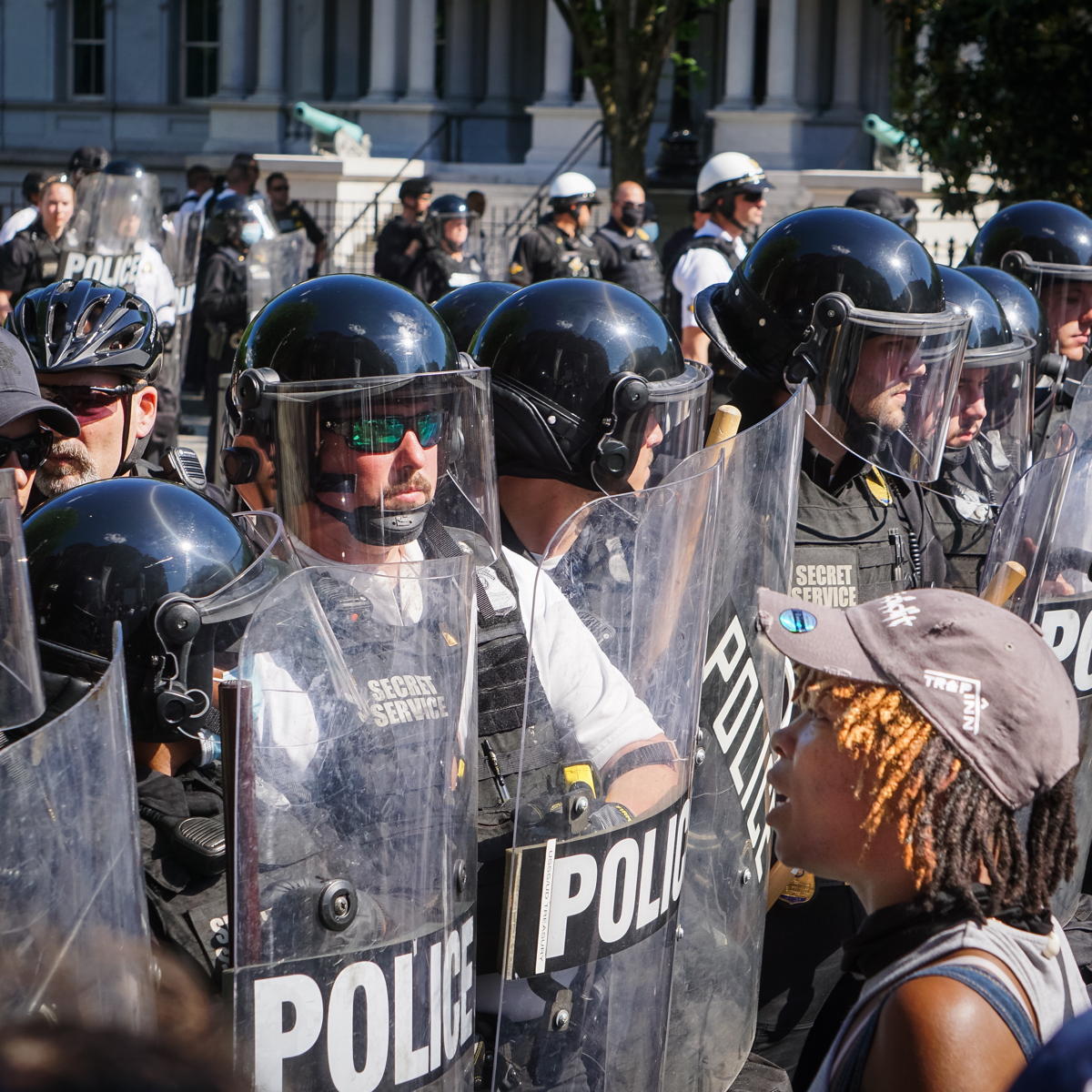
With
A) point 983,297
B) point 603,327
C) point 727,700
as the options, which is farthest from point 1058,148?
point 727,700

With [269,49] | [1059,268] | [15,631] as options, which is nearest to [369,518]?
[15,631]

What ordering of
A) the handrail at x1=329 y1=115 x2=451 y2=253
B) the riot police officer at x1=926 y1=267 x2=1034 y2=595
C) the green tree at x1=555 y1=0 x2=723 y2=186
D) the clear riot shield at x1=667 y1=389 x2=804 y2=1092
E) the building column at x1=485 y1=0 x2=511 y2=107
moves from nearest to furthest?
the clear riot shield at x1=667 y1=389 x2=804 y2=1092 < the riot police officer at x1=926 y1=267 x2=1034 y2=595 < the green tree at x1=555 y1=0 x2=723 y2=186 < the handrail at x1=329 y1=115 x2=451 y2=253 < the building column at x1=485 y1=0 x2=511 y2=107

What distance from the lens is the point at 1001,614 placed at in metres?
1.78

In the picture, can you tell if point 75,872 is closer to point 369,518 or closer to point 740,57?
point 369,518

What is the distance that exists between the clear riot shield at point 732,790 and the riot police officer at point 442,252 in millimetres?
8885

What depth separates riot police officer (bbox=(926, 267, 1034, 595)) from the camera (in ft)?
13.5

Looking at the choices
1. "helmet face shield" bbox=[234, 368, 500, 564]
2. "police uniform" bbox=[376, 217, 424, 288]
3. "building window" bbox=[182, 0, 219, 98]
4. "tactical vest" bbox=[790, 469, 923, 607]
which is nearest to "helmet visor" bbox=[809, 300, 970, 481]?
"tactical vest" bbox=[790, 469, 923, 607]

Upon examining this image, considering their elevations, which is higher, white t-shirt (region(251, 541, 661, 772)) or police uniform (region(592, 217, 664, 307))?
police uniform (region(592, 217, 664, 307))

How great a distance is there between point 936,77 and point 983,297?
26.6 ft

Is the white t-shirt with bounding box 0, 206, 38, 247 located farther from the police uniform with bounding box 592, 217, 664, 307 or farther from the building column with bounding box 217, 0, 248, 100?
the building column with bounding box 217, 0, 248, 100

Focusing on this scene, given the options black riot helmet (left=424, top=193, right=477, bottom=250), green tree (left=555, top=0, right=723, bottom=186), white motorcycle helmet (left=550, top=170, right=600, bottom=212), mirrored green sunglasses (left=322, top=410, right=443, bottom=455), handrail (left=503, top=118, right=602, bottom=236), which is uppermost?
green tree (left=555, top=0, right=723, bottom=186)

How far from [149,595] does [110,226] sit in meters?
7.27

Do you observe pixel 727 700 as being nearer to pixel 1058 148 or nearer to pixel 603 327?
pixel 603 327

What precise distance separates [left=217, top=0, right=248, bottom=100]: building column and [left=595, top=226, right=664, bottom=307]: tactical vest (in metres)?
17.7
